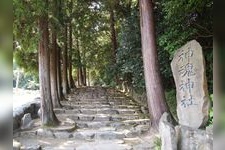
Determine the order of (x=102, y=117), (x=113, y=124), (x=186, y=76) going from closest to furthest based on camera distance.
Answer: (x=186, y=76) < (x=113, y=124) < (x=102, y=117)

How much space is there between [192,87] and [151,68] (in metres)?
2.72

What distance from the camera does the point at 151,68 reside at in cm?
841

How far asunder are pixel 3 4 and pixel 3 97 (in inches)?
14.2

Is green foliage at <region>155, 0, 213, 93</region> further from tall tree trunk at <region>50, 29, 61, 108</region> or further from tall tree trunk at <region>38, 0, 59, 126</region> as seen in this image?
tall tree trunk at <region>50, 29, 61, 108</region>

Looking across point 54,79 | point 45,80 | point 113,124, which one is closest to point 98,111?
point 113,124

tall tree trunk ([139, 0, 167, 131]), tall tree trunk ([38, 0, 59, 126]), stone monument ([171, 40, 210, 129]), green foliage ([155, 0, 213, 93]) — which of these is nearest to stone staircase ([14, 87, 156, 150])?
tall tree trunk ([38, 0, 59, 126])

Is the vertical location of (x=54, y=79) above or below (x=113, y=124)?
above

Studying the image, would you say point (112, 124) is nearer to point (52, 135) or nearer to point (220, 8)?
point (52, 135)

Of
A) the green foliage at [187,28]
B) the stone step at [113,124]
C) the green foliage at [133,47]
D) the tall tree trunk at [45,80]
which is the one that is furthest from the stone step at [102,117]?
the green foliage at [187,28]

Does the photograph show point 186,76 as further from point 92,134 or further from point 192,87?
point 92,134

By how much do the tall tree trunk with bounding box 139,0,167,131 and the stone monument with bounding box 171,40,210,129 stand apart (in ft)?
7.03

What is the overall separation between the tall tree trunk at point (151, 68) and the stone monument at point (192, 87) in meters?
2.14

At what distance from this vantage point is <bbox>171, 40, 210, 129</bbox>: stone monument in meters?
5.54

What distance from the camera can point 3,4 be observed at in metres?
1.24
